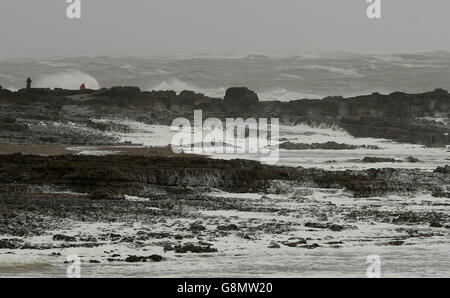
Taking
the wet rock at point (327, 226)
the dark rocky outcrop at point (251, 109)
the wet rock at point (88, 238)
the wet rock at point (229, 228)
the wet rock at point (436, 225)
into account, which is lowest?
the wet rock at point (436, 225)

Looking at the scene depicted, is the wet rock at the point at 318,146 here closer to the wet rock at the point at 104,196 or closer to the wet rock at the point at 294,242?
the wet rock at the point at 104,196

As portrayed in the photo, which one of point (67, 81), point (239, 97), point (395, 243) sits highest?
point (67, 81)

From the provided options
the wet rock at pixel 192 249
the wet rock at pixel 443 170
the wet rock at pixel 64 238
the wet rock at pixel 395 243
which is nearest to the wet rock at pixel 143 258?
the wet rock at pixel 192 249

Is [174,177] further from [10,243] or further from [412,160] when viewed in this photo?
[412,160]

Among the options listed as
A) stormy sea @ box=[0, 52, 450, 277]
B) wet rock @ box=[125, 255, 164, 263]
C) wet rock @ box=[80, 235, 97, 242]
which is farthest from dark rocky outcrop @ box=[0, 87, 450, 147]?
wet rock @ box=[125, 255, 164, 263]

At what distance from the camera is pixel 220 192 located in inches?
1009

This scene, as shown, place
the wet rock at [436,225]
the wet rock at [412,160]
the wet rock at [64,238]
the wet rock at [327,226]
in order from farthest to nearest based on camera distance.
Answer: the wet rock at [412,160], the wet rock at [436,225], the wet rock at [327,226], the wet rock at [64,238]

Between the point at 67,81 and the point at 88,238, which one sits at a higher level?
the point at 67,81

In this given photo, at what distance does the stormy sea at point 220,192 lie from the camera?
1628cm

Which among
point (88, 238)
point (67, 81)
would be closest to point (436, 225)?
point (88, 238)

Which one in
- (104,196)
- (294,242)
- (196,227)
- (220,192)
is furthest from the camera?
(220,192)
